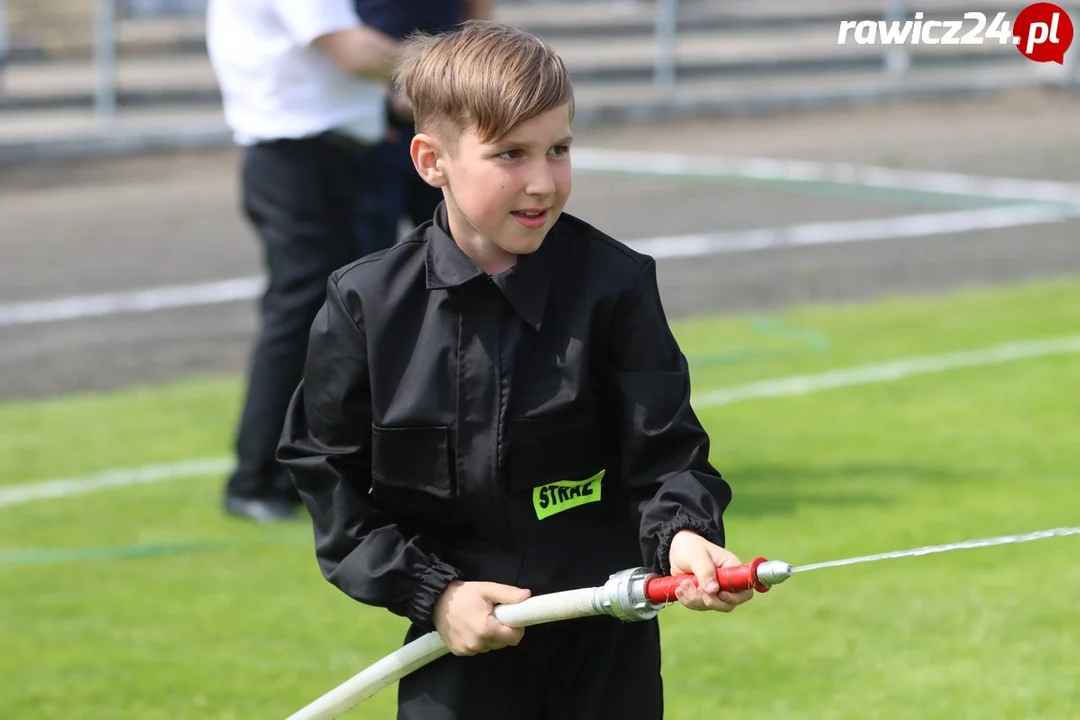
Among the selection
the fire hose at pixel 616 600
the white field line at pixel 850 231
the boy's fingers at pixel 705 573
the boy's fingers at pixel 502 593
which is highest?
the boy's fingers at pixel 705 573

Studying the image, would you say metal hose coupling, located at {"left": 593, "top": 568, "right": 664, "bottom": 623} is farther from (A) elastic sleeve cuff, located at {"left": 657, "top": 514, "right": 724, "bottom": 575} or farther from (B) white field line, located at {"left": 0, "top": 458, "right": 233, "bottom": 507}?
(B) white field line, located at {"left": 0, "top": 458, "right": 233, "bottom": 507}

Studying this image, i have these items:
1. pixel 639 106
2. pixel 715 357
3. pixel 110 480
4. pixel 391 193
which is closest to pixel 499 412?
pixel 391 193

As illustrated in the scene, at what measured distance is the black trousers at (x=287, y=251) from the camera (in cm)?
567

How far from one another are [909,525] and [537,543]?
110 inches

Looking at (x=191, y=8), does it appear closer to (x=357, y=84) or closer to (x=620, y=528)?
(x=357, y=84)

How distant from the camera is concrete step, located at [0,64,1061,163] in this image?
16281 millimetres

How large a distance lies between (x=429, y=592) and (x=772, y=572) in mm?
637

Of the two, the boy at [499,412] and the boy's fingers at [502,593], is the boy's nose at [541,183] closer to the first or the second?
the boy at [499,412]

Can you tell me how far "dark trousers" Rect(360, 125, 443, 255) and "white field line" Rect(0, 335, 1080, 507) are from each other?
1171 mm

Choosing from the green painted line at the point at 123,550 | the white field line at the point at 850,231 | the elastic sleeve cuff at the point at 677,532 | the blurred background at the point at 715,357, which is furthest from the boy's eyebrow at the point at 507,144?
the white field line at the point at 850,231

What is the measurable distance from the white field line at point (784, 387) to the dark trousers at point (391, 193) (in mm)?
1171

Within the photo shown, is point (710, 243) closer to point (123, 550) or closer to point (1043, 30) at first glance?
point (1043, 30)

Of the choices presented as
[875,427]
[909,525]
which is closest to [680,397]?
[909,525]

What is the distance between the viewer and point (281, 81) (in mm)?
5617
